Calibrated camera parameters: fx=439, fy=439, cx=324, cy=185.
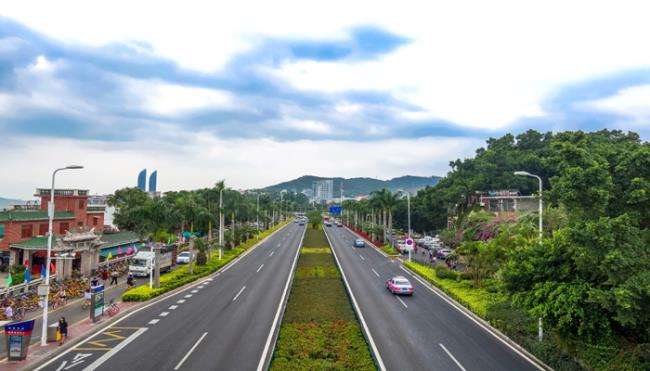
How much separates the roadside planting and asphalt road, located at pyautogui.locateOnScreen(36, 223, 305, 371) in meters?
0.92

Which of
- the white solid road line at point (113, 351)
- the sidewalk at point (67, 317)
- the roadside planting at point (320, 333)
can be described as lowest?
the sidewalk at point (67, 317)

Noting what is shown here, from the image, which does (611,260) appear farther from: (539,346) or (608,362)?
(539,346)

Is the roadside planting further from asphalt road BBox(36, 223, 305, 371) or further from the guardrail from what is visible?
the guardrail

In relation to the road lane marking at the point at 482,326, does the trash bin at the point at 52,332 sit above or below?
above

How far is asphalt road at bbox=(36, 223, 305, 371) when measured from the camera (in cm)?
1816

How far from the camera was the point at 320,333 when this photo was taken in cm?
2189

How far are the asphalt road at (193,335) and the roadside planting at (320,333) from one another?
3.03 ft

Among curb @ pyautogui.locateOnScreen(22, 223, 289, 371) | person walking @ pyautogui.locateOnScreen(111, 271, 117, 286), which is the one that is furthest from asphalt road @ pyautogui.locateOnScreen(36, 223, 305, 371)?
person walking @ pyautogui.locateOnScreen(111, 271, 117, 286)

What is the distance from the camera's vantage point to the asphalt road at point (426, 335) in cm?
1844

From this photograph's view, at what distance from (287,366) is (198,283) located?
22940mm

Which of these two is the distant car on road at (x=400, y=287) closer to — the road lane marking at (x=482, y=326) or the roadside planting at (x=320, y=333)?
the road lane marking at (x=482, y=326)

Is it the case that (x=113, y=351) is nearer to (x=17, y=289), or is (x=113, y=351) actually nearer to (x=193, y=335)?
(x=193, y=335)

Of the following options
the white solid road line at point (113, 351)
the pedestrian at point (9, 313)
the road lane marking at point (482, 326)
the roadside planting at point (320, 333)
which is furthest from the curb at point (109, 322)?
the road lane marking at point (482, 326)

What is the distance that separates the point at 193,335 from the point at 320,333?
6365 mm
